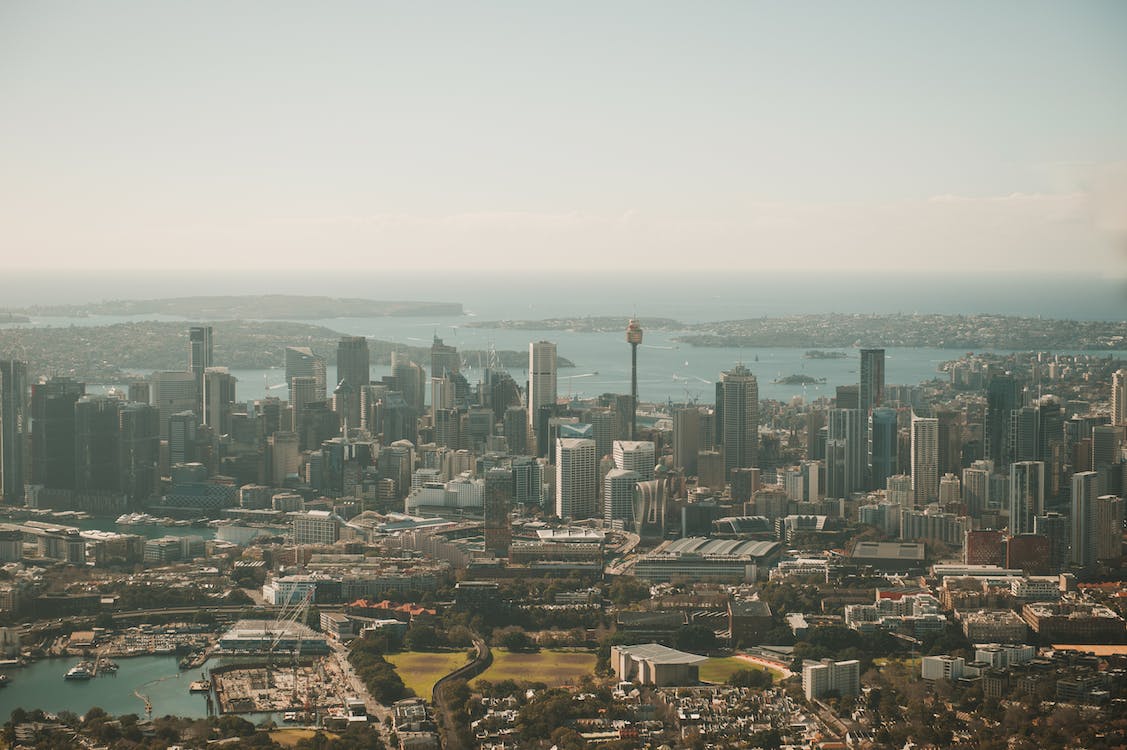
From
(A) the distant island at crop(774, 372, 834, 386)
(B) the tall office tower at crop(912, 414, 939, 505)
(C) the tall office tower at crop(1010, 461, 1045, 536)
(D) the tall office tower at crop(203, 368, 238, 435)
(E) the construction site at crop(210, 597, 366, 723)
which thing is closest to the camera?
(E) the construction site at crop(210, 597, 366, 723)

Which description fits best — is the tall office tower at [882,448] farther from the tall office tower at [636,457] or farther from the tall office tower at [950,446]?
the tall office tower at [636,457]

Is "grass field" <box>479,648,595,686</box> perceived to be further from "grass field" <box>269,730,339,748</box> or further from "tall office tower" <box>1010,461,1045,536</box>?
"tall office tower" <box>1010,461,1045,536</box>

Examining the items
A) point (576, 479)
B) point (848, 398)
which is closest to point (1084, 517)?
point (576, 479)

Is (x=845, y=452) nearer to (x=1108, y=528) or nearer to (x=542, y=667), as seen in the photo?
(x=1108, y=528)

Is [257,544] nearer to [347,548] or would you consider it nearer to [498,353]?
[347,548]

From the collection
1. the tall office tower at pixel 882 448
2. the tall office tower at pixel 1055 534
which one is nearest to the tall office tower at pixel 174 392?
the tall office tower at pixel 882 448

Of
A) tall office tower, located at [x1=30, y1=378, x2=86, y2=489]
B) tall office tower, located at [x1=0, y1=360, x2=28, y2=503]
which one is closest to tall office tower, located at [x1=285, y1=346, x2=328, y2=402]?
tall office tower, located at [x1=30, y1=378, x2=86, y2=489]

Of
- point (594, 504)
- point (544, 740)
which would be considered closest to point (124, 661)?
point (544, 740)
